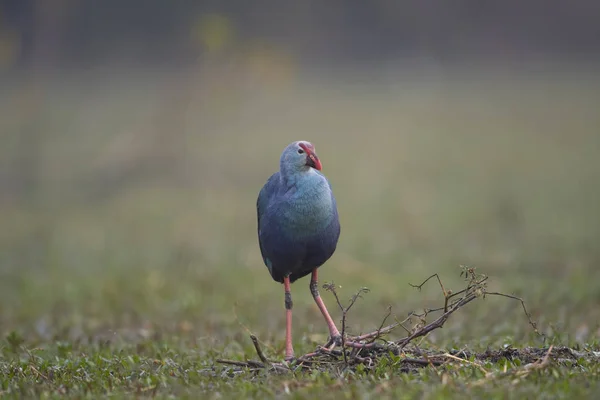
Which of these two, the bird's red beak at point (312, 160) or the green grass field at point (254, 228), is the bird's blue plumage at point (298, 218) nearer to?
the bird's red beak at point (312, 160)

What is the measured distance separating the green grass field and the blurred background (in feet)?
0.20

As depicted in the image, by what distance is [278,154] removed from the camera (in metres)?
20.2

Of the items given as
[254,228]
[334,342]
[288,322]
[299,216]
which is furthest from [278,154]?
[299,216]

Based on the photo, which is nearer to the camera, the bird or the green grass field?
the bird

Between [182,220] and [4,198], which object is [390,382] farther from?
[4,198]

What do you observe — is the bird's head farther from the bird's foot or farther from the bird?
the bird's foot

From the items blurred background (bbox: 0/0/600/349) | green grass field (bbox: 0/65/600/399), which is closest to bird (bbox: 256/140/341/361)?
green grass field (bbox: 0/65/600/399)

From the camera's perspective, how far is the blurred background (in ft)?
31.2

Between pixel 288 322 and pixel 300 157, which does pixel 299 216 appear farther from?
pixel 288 322

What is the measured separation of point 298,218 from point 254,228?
8590 millimetres

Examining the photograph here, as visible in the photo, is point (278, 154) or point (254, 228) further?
point (278, 154)

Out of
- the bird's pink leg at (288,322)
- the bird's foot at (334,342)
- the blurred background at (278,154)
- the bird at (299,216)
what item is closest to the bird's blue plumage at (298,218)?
the bird at (299,216)

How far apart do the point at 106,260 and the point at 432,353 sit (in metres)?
7.23

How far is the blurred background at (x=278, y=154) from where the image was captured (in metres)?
9.52
